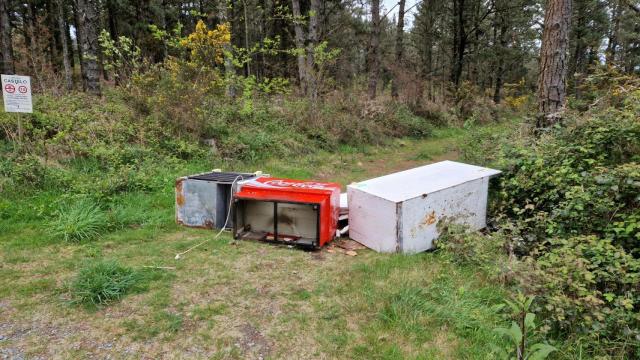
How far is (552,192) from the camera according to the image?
3.83 m

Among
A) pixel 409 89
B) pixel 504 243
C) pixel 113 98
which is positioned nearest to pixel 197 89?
pixel 113 98

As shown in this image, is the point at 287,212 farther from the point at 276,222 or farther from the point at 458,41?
the point at 458,41

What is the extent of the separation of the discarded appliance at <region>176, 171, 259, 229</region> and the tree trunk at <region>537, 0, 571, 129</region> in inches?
175

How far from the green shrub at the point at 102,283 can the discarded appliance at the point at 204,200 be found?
1.31 m

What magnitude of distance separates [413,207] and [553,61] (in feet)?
11.8

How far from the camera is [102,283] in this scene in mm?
2891

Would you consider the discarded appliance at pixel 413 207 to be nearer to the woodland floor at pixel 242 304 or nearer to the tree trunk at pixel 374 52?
the woodland floor at pixel 242 304

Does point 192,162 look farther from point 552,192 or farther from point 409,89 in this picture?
point 409,89

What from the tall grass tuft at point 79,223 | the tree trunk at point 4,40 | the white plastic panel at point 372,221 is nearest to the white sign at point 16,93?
the tall grass tuft at point 79,223

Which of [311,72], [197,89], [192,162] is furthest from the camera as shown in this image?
[311,72]

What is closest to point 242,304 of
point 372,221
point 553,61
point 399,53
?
point 372,221

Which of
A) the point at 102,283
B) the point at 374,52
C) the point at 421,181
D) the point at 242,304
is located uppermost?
the point at 374,52

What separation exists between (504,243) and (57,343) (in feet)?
12.1

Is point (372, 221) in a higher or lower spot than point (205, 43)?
lower
